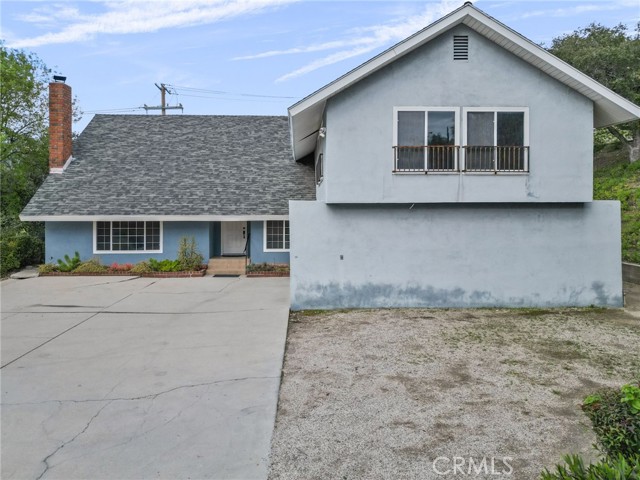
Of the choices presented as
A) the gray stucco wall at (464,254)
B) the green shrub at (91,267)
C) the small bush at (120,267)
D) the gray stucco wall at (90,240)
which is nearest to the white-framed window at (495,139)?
the gray stucco wall at (464,254)

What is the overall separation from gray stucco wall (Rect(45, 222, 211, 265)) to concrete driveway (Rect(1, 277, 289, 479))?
506 centimetres

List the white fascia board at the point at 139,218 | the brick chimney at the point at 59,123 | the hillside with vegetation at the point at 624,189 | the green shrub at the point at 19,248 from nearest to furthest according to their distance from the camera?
the hillside with vegetation at the point at 624,189
the white fascia board at the point at 139,218
the green shrub at the point at 19,248
the brick chimney at the point at 59,123

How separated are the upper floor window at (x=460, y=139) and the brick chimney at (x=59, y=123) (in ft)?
45.4

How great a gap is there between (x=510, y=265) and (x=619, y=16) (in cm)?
2623

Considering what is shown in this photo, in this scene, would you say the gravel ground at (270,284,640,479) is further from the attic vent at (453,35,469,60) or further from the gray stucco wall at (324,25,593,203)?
the attic vent at (453,35,469,60)

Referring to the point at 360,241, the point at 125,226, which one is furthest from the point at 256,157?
the point at 360,241

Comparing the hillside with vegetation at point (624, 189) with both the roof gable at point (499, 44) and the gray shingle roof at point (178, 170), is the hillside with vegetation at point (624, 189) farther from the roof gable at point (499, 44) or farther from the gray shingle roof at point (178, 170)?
the gray shingle roof at point (178, 170)

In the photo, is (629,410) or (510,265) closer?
(629,410)

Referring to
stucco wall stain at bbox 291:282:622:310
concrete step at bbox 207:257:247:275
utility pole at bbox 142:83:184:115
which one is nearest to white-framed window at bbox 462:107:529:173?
stucco wall stain at bbox 291:282:622:310

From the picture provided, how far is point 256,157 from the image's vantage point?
17.8 meters

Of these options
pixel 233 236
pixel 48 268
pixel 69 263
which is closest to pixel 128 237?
pixel 69 263

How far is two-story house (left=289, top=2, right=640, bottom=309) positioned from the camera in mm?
9539

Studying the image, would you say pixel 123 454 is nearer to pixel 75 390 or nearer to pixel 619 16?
pixel 75 390

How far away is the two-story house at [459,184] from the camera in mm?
9539
